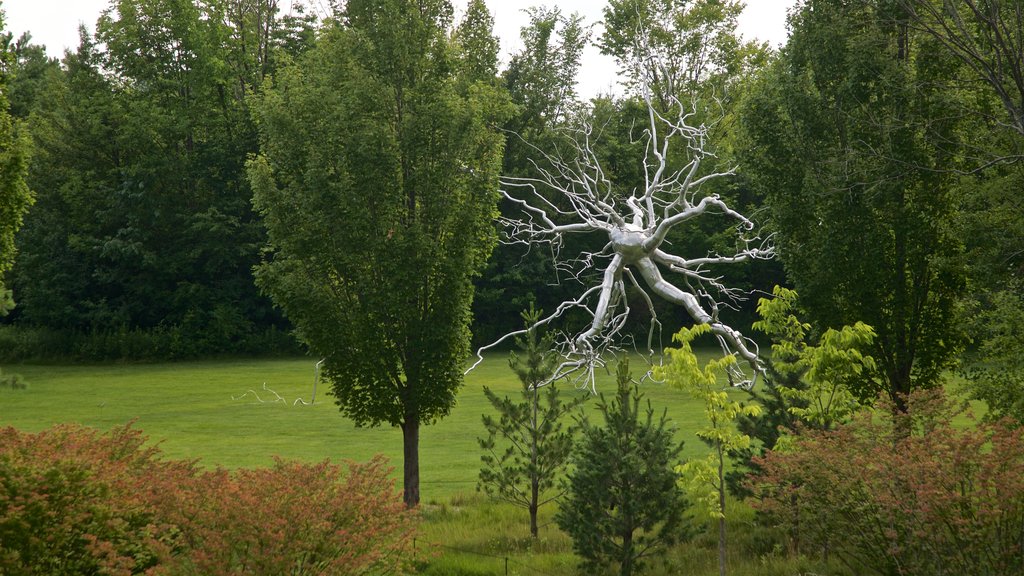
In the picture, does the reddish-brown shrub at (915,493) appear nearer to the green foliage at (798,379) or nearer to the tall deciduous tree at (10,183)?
the green foliage at (798,379)

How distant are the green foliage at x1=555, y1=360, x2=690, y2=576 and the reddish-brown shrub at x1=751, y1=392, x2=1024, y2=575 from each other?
3.31ft

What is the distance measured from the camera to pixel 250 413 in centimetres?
2377

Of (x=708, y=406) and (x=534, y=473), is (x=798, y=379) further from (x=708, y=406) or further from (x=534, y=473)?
(x=534, y=473)

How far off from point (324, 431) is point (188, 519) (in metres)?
13.7

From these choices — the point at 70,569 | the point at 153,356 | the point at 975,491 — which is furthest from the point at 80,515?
the point at 153,356

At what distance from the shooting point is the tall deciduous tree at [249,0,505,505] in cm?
1259

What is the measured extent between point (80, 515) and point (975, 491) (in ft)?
24.6

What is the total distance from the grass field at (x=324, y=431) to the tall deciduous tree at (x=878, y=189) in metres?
3.03

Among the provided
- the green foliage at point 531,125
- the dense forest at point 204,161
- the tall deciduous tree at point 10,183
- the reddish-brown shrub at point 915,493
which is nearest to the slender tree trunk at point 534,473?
the reddish-brown shrub at point 915,493

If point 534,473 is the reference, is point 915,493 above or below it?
above

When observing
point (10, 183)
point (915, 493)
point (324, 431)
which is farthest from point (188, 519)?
point (324, 431)

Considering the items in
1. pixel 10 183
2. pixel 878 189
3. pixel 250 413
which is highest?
pixel 10 183

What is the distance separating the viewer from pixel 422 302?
13016mm

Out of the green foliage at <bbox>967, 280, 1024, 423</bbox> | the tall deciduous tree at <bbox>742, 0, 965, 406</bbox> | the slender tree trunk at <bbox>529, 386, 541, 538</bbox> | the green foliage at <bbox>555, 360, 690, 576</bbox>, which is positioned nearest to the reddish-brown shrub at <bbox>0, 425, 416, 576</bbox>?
the green foliage at <bbox>555, 360, 690, 576</bbox>
